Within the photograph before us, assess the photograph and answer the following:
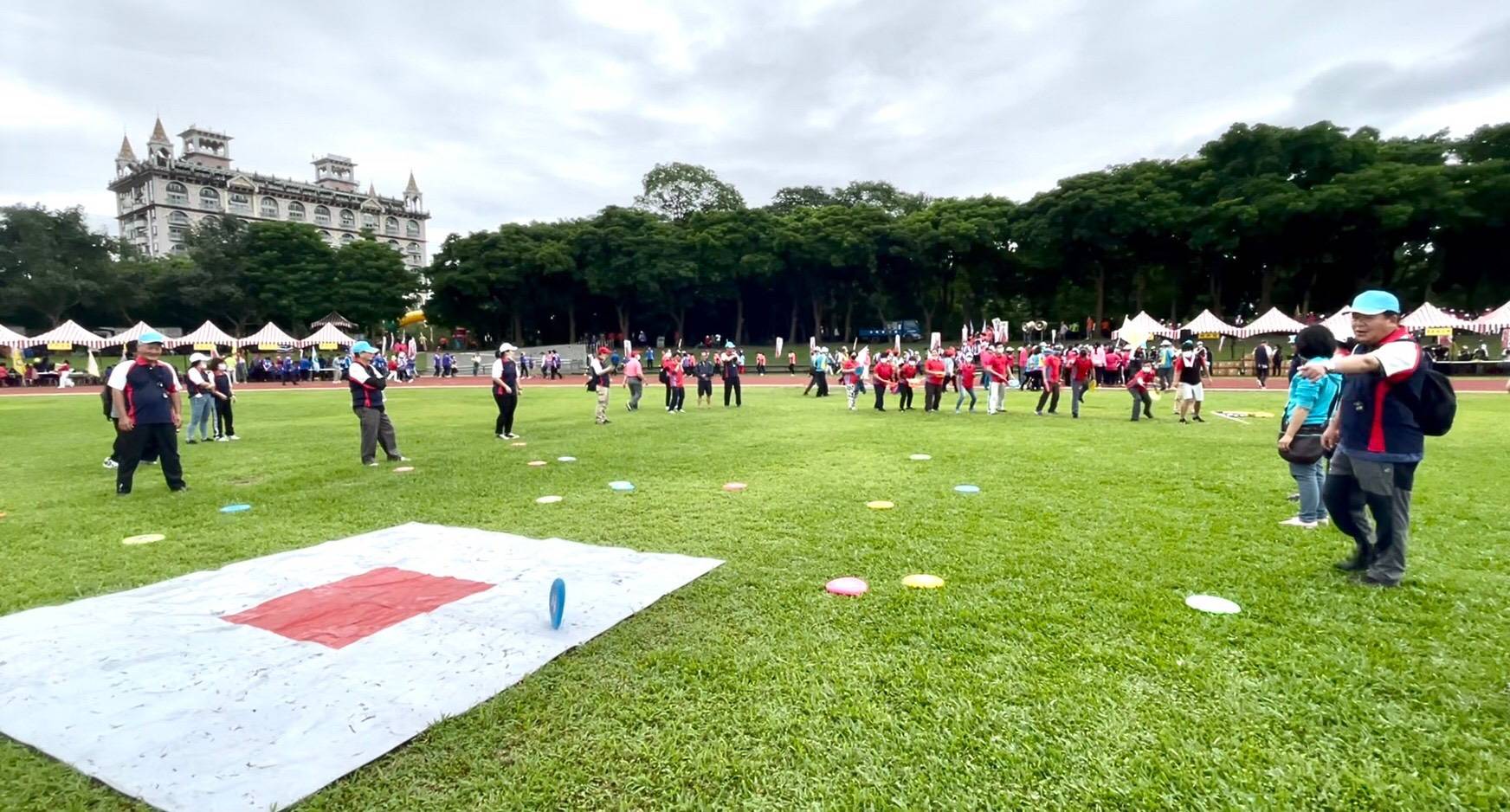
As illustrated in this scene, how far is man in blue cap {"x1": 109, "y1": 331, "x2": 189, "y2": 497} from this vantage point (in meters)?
8.27

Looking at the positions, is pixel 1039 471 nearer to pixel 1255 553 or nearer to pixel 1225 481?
pixel 1225 481

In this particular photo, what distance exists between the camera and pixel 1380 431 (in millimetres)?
4539

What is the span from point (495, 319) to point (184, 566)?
55.8 meters

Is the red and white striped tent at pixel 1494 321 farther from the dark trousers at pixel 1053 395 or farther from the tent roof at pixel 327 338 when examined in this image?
the tent roof at pixel 327 338

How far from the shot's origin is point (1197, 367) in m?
14.7

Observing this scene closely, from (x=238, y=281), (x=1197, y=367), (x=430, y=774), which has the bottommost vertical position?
(x=430, y=774)

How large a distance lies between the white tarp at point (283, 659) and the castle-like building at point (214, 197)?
96.1 metres

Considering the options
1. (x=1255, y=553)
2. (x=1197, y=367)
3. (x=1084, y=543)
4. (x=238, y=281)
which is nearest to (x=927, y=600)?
(x=1084, y=543)

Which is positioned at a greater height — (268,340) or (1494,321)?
(1494,321)

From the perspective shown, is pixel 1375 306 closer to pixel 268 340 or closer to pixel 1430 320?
pixel 1430 320

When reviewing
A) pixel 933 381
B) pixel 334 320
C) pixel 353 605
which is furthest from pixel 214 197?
pixel 353 605

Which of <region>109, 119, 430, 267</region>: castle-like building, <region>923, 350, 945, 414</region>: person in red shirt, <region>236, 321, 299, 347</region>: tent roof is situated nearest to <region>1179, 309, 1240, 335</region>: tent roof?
<region>923, 350, 945, 414</region>: person in red shirt

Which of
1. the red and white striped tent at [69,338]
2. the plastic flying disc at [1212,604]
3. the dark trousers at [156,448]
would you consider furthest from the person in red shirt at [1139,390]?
the red and white striped tent at [69,338]

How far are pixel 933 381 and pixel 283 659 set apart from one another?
15076 mm
